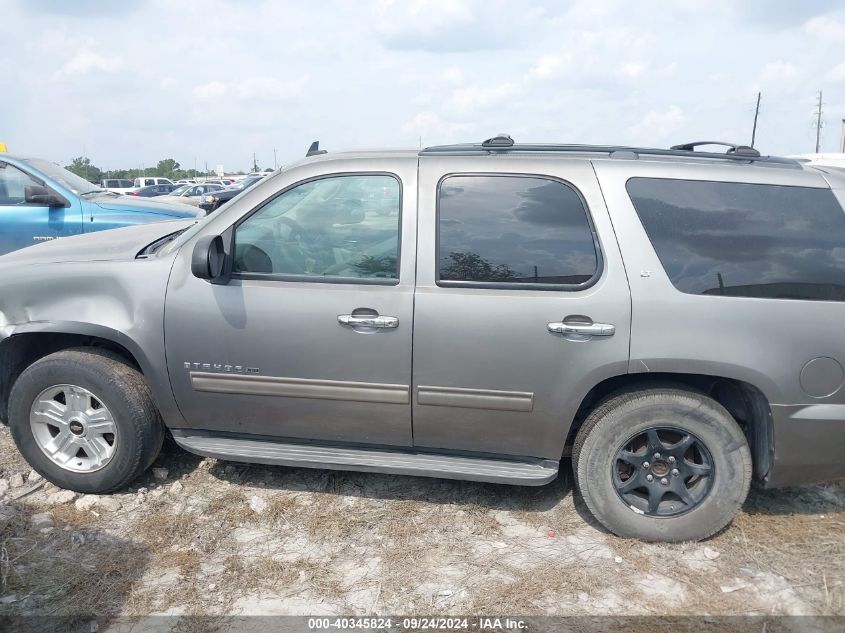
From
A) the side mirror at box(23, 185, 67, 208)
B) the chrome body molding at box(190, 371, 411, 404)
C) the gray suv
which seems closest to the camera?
the gray suv

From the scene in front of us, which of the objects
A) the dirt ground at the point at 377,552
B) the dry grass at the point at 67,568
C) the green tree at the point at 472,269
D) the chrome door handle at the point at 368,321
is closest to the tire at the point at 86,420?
the dirt ground at the point at 377,552

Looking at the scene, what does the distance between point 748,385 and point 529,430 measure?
41.2 inches

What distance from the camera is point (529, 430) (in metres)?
3.08

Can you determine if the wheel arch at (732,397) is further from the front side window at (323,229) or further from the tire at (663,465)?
the front side window at (323,229)

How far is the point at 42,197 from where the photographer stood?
6.60 meters


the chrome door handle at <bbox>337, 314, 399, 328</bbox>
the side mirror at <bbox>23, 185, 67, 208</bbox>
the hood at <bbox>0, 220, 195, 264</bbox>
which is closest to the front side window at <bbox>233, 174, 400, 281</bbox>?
the chrome door handle at <bbox>337, 314, 399, 328</bbox>

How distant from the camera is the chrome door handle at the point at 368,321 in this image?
3.02 metres

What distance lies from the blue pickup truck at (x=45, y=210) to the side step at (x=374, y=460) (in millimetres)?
4222

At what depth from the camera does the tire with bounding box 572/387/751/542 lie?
298 cm

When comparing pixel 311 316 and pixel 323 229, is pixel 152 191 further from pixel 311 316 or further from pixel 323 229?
pixel 311 316

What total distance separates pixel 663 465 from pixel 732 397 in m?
0.51

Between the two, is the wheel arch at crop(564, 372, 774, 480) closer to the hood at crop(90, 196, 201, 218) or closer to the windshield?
the hood at crop(90, 196, 201, 218)

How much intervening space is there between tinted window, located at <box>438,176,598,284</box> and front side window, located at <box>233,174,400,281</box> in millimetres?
318

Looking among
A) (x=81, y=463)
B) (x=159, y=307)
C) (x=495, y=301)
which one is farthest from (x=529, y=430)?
(x=81, y=463)
